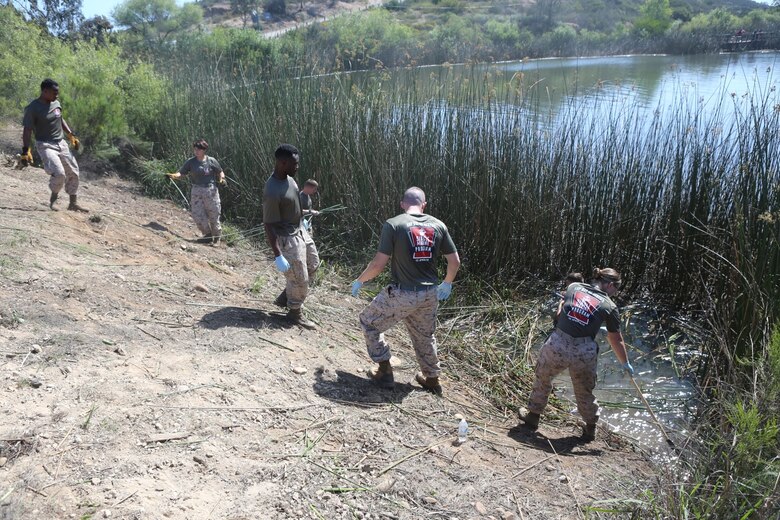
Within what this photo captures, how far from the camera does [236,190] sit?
1037 cm

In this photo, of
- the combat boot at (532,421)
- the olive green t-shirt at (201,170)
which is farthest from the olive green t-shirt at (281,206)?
the olive green t-shirt at (201,170)

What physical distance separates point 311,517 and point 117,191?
894 cm

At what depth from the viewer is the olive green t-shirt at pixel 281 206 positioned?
527 centimetres

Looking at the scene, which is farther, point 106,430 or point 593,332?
point 593,332

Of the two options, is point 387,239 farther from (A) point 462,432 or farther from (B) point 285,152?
(A) point 462,432

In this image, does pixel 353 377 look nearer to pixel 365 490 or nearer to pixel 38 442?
pixel 365 490

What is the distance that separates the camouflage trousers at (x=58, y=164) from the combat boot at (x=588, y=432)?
625 centimetres

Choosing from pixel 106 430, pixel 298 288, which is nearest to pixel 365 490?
pixel 106 430

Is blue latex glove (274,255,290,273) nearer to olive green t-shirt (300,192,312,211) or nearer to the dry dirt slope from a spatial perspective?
the dry dirt slope

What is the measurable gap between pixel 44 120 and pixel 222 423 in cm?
513

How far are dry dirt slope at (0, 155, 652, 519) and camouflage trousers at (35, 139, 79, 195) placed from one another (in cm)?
148

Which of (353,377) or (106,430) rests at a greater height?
(106,430)

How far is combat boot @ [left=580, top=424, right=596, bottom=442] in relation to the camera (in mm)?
4996

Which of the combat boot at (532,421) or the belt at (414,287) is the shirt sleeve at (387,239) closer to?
the belt at (414,287)
